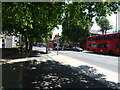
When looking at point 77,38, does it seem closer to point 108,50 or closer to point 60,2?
point 108,50

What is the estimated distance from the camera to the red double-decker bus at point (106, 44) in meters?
22.5

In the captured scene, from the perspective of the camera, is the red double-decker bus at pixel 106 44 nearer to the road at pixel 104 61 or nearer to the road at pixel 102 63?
the road at pixel 104 61

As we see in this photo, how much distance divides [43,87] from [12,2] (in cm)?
541

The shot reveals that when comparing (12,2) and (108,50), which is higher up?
(12,2)

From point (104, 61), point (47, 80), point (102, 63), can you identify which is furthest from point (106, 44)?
point (47, 80)

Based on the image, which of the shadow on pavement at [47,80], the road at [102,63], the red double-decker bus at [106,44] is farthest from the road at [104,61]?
the red double-decker bus at [106,44]

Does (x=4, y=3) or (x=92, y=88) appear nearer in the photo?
(x=92, y=88)

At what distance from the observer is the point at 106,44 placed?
83.1ft

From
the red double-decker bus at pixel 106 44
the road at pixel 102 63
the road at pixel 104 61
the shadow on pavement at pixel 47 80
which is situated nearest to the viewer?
the shadow on pavement at pixel 47 80

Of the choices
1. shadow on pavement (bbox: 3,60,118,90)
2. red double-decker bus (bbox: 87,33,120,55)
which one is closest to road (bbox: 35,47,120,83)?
shadow on pavement (bbox: 3,60,118,90)

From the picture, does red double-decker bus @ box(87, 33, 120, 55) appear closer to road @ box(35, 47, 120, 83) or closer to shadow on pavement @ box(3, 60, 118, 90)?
road @ box(35, 47, 120, 83)

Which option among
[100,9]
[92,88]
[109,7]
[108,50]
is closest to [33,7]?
[100,9]

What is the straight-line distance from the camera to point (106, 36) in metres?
25.3

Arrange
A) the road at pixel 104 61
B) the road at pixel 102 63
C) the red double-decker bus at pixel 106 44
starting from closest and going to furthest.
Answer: the road at pixel 102 63
the road at pixel 104 61
the red double-decker bus at pixel 106 44
